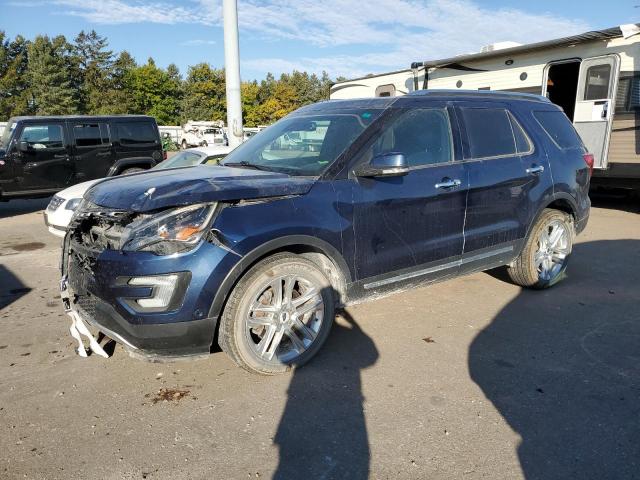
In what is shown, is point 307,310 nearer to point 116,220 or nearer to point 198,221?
point 198,221

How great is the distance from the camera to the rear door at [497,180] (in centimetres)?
421

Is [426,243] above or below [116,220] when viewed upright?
below

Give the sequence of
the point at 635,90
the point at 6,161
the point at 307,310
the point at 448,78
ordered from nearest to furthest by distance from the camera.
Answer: the point at 307,310, the point at 635,90, the point at 6,161, the point at 448,78

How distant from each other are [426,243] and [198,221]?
1884 millimetres

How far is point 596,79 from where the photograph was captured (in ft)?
29.7

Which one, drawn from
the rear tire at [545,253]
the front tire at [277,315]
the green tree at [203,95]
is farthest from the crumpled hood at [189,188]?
the green tree at [203,95]

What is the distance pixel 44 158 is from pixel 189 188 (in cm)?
924

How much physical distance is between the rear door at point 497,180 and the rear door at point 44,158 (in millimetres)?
9506

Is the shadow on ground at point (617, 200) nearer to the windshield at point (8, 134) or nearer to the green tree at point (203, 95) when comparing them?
the windshield at point (8, 134)

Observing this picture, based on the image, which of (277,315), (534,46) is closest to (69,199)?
(277,315)

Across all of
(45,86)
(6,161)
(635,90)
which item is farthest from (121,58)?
(635,90)

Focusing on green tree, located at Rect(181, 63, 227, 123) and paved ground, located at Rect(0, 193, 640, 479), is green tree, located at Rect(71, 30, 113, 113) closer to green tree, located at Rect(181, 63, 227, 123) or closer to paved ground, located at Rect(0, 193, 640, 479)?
green tree, located at Rect(181, 63, 227, 123)

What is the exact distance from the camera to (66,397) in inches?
122

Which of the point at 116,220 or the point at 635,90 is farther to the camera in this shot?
the point at 635,90
